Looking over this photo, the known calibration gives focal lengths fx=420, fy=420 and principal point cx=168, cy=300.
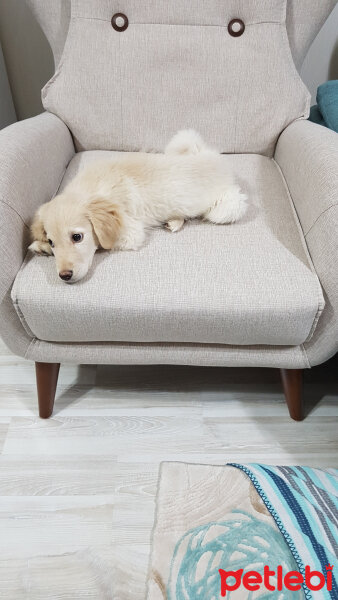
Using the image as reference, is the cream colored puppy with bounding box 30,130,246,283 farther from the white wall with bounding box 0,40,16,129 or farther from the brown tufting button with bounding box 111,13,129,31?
the white wall with bounding box 0,40,16,129

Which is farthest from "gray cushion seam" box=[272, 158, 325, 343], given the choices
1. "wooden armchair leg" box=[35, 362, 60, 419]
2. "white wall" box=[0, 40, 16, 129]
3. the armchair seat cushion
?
"white wall" box=[0, 40, 16, 129]

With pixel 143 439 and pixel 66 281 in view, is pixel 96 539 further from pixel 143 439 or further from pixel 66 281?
pixel 66 281

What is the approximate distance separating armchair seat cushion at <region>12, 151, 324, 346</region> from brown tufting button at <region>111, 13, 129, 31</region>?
779mm

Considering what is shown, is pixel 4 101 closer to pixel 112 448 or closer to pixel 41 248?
pixel 41 248

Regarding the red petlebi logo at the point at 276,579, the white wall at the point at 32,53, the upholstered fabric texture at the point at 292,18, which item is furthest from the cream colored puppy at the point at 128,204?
the white wall at the point at 32,53

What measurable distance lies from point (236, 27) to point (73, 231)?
91 centimetres

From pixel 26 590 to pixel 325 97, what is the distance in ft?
5.45

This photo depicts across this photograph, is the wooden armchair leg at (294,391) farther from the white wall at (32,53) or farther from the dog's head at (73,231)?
the white wall at (32,53)

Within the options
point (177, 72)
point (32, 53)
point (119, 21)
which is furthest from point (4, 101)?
point (177, 72)

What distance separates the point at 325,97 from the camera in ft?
4.79

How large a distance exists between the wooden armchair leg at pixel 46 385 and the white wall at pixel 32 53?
143 centimetres

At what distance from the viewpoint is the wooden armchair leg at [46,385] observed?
1.11 metres

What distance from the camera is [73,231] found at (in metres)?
0.92

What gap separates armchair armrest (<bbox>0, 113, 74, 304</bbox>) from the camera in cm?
91
